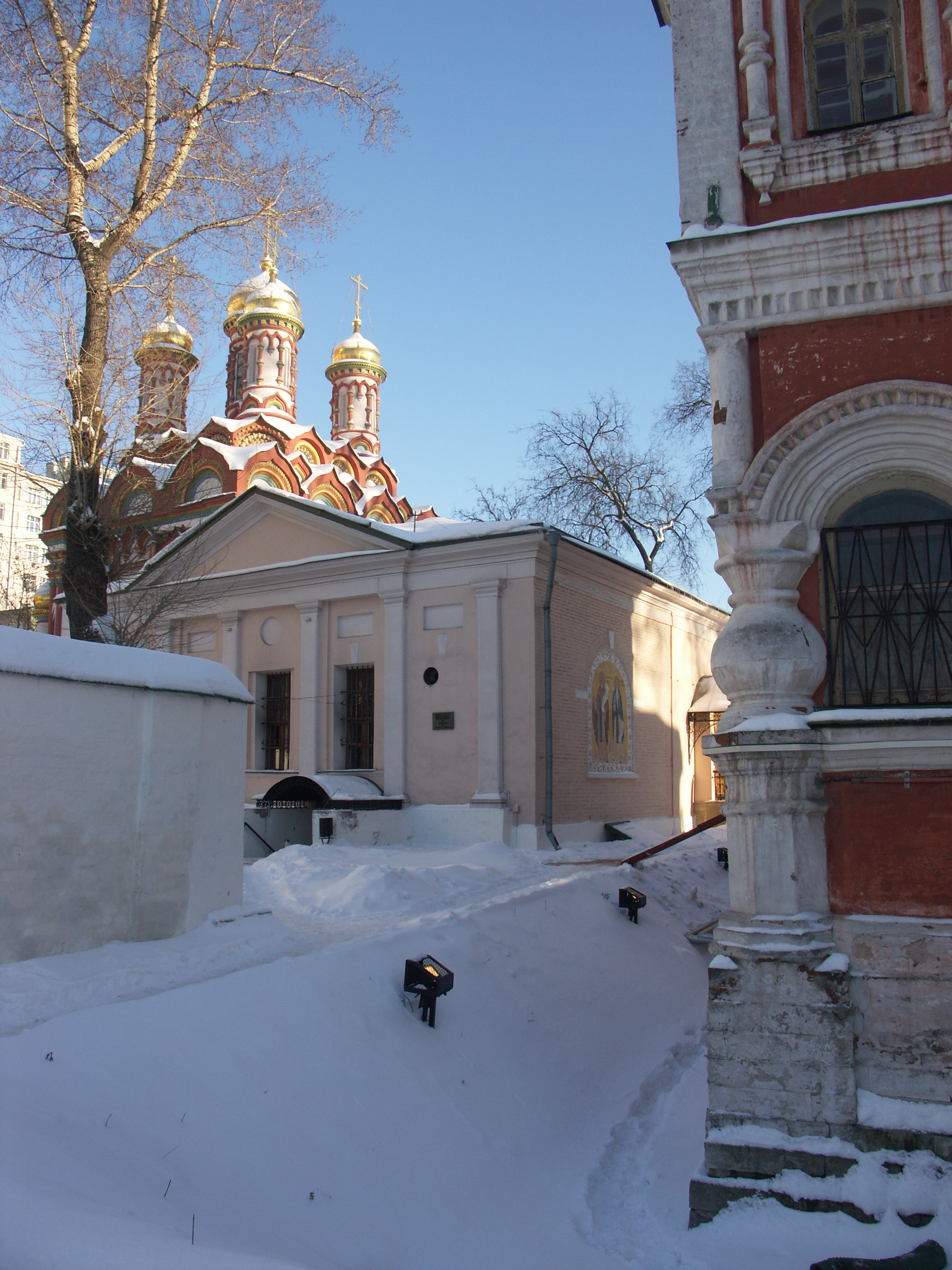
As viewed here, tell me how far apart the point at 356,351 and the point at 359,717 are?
82.6 feet

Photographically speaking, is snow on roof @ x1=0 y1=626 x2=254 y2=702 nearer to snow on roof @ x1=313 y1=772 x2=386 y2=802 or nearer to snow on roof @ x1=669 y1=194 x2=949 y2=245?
snow on roof @ x1=669 y1=194 x2=949 y2=245

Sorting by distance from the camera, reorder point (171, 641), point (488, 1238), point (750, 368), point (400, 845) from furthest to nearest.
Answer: point (171, 641) < point (400, 845) < point (750, 368) < point (488, 1238)

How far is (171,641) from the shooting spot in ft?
57.7

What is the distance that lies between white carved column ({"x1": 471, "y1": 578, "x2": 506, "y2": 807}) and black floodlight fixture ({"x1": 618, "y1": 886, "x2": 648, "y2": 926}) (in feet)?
12.9

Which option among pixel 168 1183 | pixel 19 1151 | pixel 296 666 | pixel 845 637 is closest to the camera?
pixel 19 1151

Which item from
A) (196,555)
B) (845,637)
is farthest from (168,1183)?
(196,555)

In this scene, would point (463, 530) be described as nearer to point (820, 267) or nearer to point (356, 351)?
point (820, 267)

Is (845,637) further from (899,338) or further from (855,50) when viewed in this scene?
(855,50)

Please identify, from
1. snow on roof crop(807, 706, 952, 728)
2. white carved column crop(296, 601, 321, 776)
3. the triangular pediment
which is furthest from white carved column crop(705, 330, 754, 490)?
white carved column crop(296, 601, 321, 776)

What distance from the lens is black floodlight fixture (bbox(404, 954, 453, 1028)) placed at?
6.29 meters

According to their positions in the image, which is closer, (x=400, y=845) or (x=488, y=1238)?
(x=488, y=1238)

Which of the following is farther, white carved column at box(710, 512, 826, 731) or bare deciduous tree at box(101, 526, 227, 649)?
bare deciduous tree at box(101, 526, 227, 649)

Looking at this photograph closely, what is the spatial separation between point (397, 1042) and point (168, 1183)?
220 centimetres

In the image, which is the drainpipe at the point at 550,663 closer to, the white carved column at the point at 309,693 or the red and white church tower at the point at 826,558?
the white carved column at the point at 309,693
